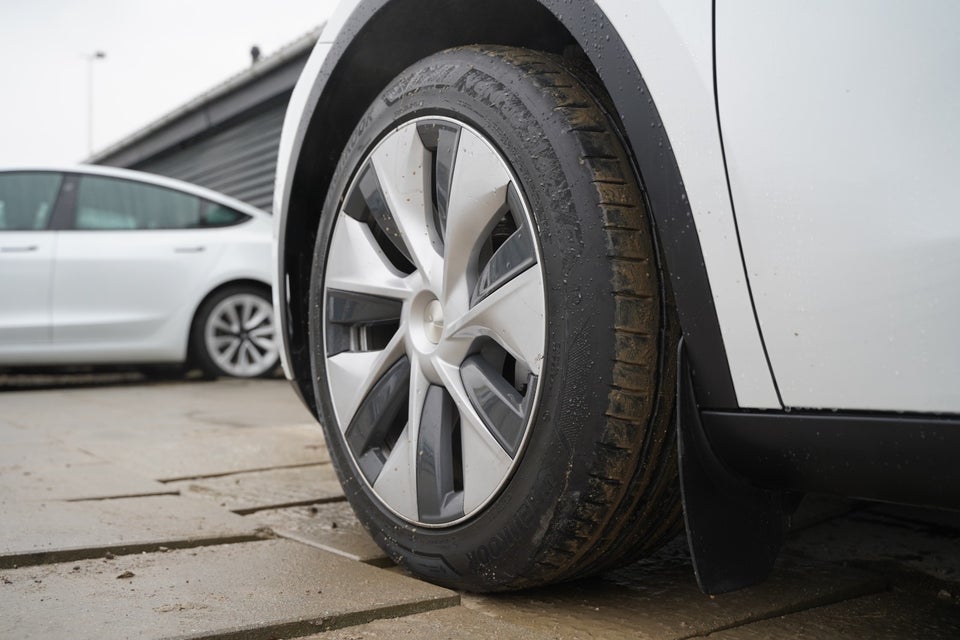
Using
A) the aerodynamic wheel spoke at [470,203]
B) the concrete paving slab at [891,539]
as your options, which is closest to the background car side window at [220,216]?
the concrete paving slab at [891,539]

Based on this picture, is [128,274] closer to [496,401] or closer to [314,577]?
[314,577]

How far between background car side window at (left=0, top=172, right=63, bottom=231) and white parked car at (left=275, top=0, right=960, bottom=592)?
4.77m

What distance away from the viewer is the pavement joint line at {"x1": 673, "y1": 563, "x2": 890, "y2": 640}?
1514 millimetres

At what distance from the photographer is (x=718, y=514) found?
4.31 ft

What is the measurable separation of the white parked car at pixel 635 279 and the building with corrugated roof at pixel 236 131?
20.2 feet

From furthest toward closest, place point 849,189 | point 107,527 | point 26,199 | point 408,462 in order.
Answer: point 26,199 < point 107,527 < point 408,462 < point 849,189

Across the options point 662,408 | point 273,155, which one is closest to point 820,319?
point 662,408

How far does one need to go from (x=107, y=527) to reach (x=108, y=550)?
228mm

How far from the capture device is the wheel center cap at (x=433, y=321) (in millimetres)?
1708

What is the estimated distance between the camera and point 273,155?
9.08 m

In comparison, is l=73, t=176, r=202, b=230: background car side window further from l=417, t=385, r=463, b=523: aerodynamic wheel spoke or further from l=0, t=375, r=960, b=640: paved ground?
l=417, t=385, r=463, b=523: aerodynamic wheel spoke

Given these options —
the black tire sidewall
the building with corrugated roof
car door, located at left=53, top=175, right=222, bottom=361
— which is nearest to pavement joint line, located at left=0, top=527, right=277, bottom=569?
the black tire sidewall

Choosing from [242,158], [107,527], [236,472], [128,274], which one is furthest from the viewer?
[242,158]

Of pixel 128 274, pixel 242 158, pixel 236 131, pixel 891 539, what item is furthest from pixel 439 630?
pixel 236 131
